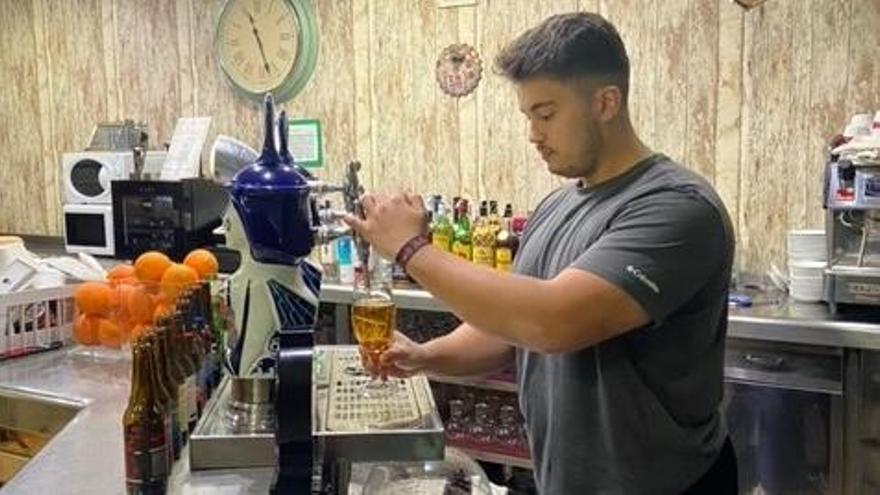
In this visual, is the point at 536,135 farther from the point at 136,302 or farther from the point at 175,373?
the point at 136,302

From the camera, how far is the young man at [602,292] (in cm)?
139

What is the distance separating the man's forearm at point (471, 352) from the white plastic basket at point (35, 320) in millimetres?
1361

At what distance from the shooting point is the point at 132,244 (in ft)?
12.1

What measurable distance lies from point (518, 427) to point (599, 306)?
1818 millimetres

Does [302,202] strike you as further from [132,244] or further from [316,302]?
[132,244]

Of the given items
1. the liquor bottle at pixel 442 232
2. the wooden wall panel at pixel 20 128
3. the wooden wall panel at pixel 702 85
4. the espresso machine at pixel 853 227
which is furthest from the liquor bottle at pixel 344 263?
the wooden wall panel at pixel 20 128

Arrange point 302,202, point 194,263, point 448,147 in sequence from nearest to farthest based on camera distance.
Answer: point 302,202 → point 194,263 → point 448,147

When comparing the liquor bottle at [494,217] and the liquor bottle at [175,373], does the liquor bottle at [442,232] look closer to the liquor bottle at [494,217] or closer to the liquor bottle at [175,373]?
the liquor bottle at [494,217]

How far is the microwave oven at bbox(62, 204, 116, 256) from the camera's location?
3807 millimetres

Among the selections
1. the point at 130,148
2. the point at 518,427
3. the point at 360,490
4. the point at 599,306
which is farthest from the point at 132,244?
the point at 599,306

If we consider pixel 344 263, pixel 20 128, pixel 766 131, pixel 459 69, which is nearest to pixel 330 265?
pixel 344 263

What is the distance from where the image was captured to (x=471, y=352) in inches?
71.4

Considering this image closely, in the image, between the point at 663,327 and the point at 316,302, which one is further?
the point at 663,327

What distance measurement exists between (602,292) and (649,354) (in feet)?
0.62
